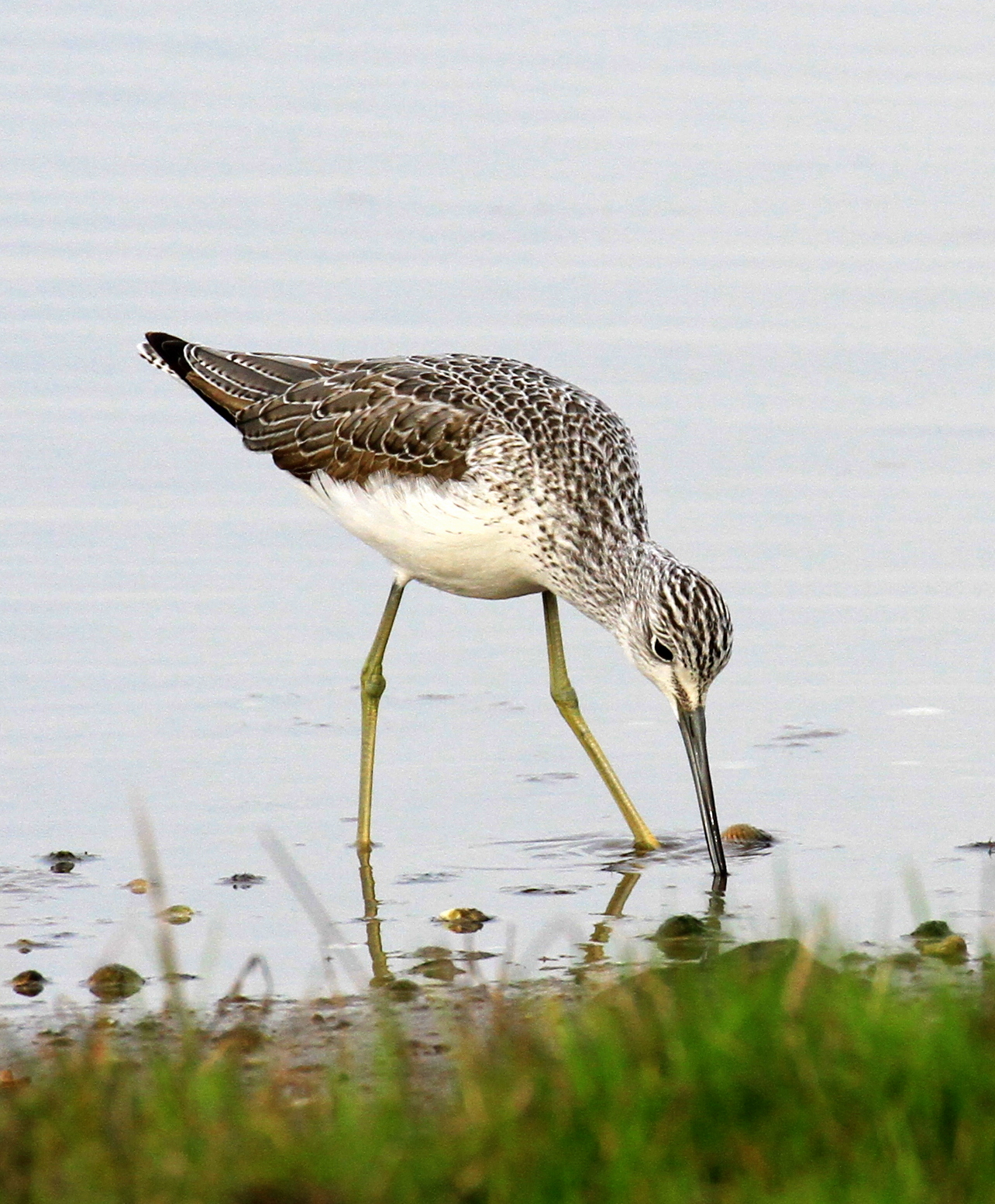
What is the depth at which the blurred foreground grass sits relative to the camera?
389cm

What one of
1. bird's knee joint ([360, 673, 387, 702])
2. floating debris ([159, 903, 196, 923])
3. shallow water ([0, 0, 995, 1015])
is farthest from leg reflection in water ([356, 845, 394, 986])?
bird's knee joint ([360, 673, 387, 702])

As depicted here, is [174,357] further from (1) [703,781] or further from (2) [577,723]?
(1) [703,781]

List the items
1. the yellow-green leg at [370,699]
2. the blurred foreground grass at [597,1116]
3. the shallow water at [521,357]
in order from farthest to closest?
the yellow-green leg at [370,699], the shallow water at [521,357], the blurred foreground grass at [597,1116]

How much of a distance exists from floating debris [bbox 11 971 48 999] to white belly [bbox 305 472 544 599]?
2332 millimetres

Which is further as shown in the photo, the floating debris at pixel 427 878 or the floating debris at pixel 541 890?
the floating debris at pixel 427 878

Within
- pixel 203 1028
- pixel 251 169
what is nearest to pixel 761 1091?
pixel 203 1028

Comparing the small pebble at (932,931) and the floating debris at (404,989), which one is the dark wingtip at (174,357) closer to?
the floating debris at (404,989)

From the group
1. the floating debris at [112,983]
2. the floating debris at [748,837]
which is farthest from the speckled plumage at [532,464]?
the floating debris at [112,983]

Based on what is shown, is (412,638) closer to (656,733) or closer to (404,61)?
(656,733)

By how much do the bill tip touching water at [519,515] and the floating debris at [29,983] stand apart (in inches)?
69.5

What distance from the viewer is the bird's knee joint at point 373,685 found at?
29.0ft

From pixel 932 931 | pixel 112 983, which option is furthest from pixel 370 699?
pixel 932 931

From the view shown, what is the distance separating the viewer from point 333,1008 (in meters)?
6.23

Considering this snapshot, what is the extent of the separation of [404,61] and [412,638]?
8640 millimetres
